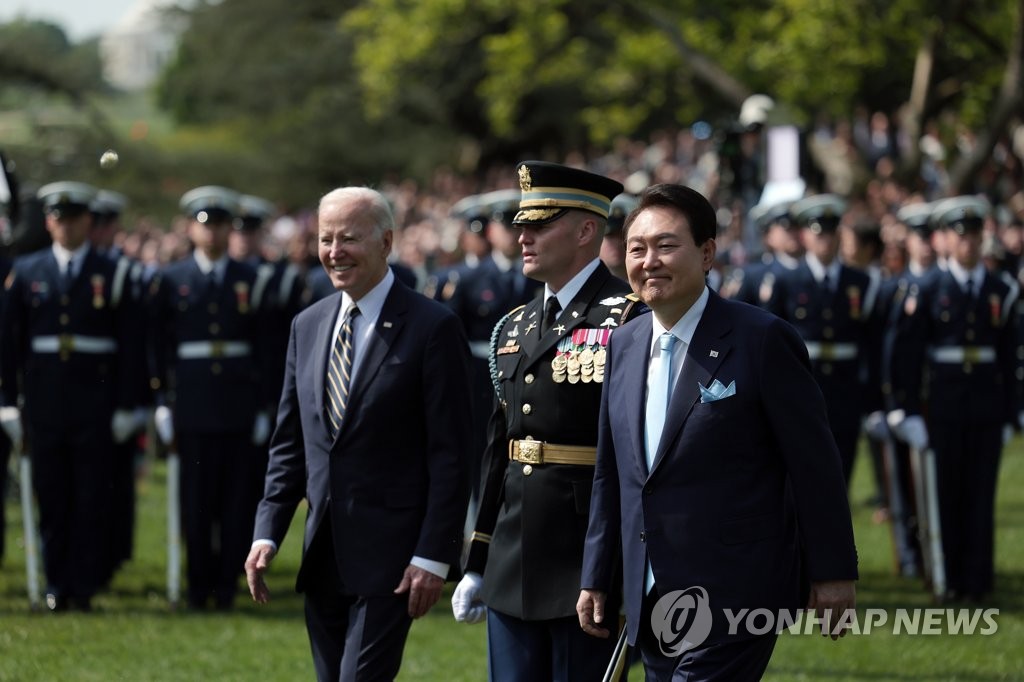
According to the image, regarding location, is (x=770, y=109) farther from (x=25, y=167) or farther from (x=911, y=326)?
(x=25, y=167)

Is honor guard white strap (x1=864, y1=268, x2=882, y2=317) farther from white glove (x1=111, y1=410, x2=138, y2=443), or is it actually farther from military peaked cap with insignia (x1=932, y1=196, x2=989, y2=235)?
white glove (x1=111, y1=410, x2=138, y2=443)

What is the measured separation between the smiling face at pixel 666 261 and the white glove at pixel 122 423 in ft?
20.7

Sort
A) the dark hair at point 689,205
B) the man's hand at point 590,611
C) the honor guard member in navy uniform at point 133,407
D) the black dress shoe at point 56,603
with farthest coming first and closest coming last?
the honor guard member in navy uniform at point 133,407 → the black dress shoe at point 56,603 → the man's hand at point 590,611 → the dark hair at point 689,205

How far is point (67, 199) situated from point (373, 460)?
5515 millimetres

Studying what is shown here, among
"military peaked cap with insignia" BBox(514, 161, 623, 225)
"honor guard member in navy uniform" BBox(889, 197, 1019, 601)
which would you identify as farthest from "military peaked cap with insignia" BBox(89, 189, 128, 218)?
"military peaked cap with insignia" BBox(514, 161, 623, 225)

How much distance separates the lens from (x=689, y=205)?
523 cm

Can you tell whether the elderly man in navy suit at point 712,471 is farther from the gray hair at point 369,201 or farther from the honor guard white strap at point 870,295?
the honor guard white strap at point 870,295

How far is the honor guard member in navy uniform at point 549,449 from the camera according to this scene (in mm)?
5758

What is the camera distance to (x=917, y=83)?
2380 centimetres

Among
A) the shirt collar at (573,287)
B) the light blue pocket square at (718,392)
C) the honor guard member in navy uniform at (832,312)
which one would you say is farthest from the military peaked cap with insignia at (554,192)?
the honor guard member in navy uniform at (832,312)

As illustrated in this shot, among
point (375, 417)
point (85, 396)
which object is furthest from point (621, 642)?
point (85, 396)

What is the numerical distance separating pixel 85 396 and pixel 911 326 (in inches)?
219

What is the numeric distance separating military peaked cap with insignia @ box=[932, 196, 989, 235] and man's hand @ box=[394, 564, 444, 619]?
6.38 metres

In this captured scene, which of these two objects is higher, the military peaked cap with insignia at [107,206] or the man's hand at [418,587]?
the military peaked cap with insignia at [107,206]
